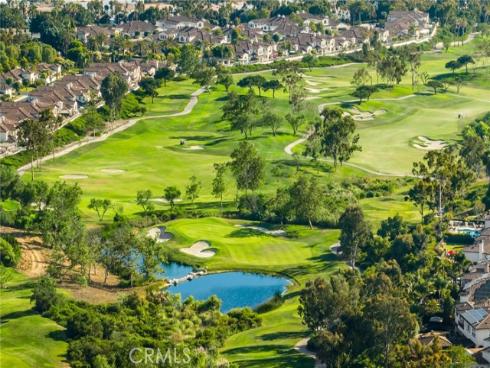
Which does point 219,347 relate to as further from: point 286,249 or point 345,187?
point 345,187

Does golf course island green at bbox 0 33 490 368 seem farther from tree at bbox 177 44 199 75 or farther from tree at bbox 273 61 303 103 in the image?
tree at bbox 177 44 199 75

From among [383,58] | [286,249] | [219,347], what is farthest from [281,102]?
[219,347]

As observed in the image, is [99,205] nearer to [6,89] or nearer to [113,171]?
[113,171]

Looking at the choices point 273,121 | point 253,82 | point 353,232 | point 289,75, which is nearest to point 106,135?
point 273,121

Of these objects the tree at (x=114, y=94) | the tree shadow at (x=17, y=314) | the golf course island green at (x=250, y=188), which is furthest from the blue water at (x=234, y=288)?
the tree at (x=114, y=94)

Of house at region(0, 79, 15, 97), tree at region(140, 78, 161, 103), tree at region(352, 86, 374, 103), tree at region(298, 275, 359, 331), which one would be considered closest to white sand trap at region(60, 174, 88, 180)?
house at region(0, 79, 15, 97)

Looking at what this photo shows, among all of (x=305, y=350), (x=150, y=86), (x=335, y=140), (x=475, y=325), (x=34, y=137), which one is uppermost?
(x=34, y=137)

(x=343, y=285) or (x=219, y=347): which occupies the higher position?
(x=343, y=285)
